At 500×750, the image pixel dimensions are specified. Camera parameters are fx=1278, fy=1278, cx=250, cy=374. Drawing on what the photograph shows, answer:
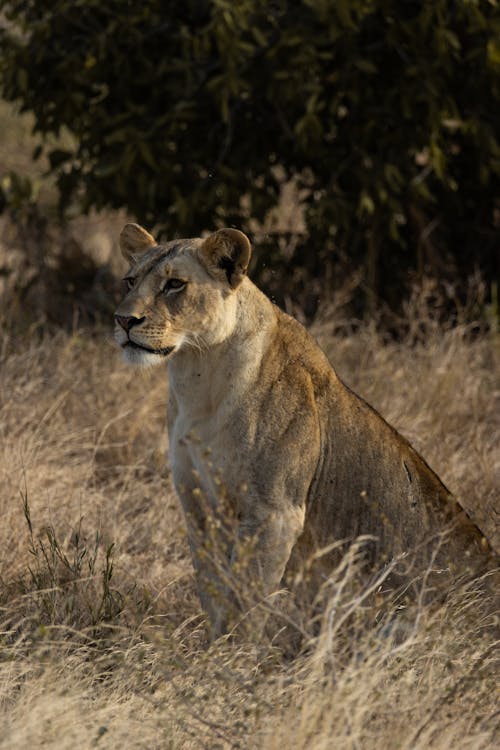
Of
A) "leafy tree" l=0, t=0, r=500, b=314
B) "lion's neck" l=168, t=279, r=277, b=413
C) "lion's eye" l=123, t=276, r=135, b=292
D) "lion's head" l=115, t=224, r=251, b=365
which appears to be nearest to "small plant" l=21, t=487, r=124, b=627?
"lion's neck" l=168, t=279, r=277, b=413

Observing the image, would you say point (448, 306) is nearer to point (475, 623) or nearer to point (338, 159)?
point (338, 159)

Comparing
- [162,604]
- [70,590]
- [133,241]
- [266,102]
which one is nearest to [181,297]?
[133,241]

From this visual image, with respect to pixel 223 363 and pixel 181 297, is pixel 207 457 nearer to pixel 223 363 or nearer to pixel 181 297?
pixel 223 363

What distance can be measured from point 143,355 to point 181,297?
0.24 meters

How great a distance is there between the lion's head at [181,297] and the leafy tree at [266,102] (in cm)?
340

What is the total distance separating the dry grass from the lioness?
0.24 meters

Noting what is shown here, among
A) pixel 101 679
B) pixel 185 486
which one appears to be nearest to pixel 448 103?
pixel 185 486

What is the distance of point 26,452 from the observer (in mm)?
6086

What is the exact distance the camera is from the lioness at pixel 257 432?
443 cm

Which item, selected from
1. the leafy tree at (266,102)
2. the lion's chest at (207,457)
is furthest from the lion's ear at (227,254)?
the leafy tree at (266,102)

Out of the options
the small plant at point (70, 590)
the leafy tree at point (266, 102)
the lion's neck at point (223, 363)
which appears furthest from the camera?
the leafy tree at point (266, 102)

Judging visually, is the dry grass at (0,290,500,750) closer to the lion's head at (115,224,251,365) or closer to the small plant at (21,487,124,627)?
the small plant at (21,487,124,627)

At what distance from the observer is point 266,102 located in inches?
341

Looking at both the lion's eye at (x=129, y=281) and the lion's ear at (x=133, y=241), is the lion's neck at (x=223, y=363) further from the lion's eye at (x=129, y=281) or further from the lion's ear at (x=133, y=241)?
the lion's ear at (x=133, y=241)
